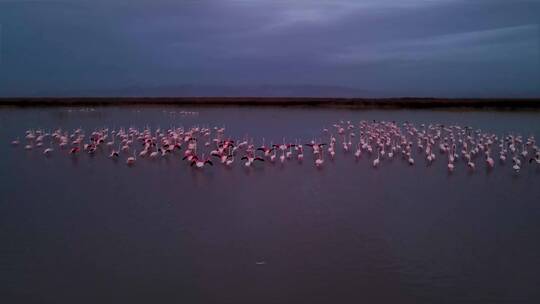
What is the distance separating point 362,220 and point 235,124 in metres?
18.4

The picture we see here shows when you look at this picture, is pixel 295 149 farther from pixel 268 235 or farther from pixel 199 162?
pixel 268 235

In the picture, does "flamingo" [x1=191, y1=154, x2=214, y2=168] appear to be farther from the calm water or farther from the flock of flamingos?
the calm water

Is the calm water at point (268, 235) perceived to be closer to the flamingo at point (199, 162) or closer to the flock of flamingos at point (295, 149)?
the flamingo at point (199, 162)

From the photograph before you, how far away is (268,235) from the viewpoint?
28.9 feet

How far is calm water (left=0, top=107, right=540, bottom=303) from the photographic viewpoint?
265 inches

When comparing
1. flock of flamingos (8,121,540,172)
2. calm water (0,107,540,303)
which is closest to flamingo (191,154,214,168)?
flock of flamingos (8,121,540,172)

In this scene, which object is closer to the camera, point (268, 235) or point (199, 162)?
point (268, 235)

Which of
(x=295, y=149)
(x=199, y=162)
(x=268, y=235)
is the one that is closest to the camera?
(x=268, y=235)

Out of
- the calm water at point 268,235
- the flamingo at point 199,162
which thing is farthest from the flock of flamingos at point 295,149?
the calm water at point 268,235

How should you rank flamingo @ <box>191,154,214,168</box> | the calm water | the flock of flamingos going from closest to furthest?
1. the calm water
2. flamingo @ <box>191,154,214,168</box>
3. the flock of flamingos

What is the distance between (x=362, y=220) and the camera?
9633 mm

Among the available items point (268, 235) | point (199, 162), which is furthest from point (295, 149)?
point (268, 235)

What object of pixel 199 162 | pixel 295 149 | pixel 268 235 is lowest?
pixel 268 235

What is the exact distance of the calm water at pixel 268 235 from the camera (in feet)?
22.1
